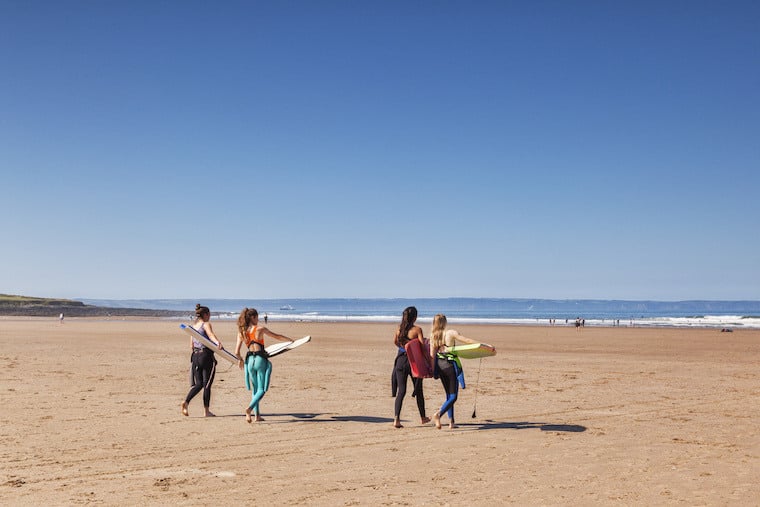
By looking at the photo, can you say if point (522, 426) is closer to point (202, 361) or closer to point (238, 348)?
point (238, 348)

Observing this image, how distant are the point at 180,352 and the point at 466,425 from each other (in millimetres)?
17731

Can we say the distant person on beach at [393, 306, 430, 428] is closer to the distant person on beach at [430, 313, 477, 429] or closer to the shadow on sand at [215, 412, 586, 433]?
the distant person on beach at [430, 313, 477, 429]

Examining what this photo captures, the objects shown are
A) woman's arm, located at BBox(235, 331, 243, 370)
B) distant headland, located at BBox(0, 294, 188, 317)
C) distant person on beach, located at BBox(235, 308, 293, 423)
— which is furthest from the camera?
distant headland, located at BBox(0, 294, 188, 317)

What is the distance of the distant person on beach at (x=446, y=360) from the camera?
10.8m

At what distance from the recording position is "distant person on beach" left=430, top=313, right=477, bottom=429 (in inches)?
424

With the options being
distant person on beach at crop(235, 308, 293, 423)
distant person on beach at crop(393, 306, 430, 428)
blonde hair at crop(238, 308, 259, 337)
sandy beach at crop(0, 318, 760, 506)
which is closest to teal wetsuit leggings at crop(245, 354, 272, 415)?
distant person on beach at crop(235, 308, 293, 423)

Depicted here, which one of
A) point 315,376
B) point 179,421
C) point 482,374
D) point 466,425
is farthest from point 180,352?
point 466,425

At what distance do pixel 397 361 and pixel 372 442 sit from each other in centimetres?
159

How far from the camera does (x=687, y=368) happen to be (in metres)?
21.5

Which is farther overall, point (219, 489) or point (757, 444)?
point (757, 444)

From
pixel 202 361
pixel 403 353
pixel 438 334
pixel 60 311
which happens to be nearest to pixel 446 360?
pixel 438 334

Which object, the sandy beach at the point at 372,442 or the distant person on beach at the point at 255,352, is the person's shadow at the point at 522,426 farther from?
the distant person on beach at the point at 255,352

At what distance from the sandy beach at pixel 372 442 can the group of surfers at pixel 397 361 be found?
15.8 inches

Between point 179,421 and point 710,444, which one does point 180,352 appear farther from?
point 710,444
